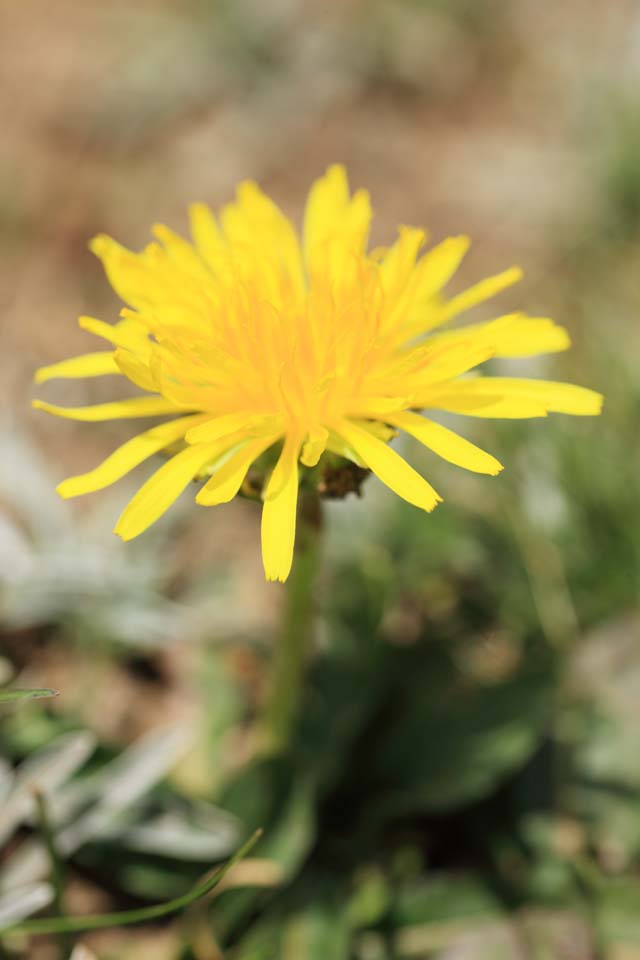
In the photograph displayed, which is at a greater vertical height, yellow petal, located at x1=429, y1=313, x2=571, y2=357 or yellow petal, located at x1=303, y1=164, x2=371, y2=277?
yellow petal, located at x1=303, y1=164, x2=371, y2=277

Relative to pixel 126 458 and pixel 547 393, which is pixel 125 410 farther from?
pixel 547 393

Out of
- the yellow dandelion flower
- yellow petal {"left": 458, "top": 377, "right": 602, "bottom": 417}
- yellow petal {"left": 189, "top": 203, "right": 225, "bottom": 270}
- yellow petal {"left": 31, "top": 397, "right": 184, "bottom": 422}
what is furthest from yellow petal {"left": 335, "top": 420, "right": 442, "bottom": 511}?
yellow petal {"left": 189, "top": 203, "right": 225, "bottom": 270}

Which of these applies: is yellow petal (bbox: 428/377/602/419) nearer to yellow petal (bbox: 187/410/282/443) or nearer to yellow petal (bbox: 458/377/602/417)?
yellow petal (bbox: 458/377/602/417)

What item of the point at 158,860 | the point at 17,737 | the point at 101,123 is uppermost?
the point at 101,123

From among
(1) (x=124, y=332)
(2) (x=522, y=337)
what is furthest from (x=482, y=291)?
(1) (x=124, y=332)

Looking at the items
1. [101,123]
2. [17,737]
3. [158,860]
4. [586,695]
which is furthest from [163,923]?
[101,123]

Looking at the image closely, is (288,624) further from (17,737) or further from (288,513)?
(17,737)

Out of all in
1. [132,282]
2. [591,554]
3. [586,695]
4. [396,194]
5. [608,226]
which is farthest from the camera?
[396,194]
